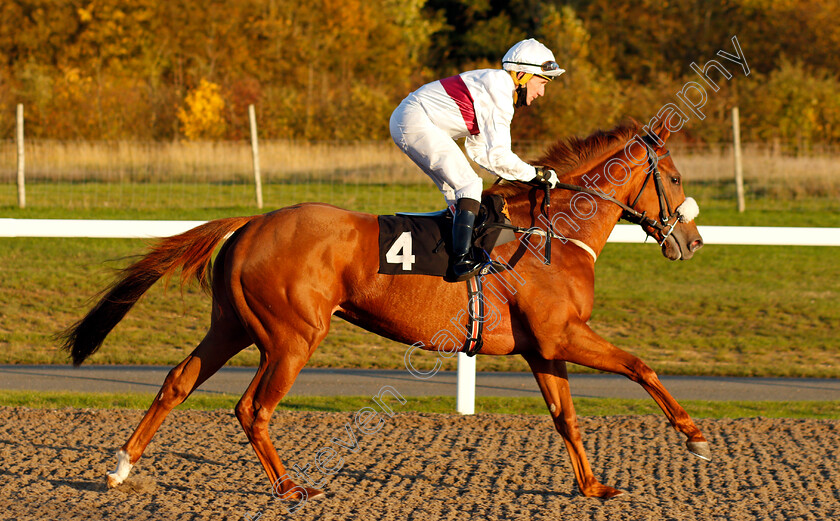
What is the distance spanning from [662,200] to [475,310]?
1.17 metres

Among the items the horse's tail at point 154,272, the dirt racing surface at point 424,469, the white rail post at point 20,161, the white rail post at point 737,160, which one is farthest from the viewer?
the white rail post at point 737,160

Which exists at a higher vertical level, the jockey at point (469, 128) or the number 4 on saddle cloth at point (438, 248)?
the jockey at point (469, 128)

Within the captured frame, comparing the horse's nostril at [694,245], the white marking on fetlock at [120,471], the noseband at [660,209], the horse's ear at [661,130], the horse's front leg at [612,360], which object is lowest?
the white marking on fetlock at [120,471]

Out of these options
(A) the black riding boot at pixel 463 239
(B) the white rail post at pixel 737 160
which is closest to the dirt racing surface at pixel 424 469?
(A) the black riding boot at pixel 463 239

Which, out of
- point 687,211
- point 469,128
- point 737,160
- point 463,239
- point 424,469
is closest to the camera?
point 463,239

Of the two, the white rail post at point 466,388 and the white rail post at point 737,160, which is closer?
the white rail post at point 466,388

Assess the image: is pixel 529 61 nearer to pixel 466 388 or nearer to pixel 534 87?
pixel 534 87

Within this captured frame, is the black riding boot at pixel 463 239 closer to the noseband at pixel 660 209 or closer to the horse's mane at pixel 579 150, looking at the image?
the horse's mane at pixel 579 150

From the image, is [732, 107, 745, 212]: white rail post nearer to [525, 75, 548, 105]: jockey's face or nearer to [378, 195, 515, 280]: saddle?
[525, 75, 548, 105]: jockey's face

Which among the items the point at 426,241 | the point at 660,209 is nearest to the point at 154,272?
the point at 426,241

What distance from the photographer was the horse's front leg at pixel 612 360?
4.78 meters

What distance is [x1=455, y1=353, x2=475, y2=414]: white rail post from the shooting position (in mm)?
6715

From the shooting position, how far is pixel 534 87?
5.00 metres

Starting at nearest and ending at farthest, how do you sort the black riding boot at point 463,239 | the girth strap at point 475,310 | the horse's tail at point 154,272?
the black riding boot at point 463,239 < the girth strap at point 475,310 < the horse's tail at point 154,272
